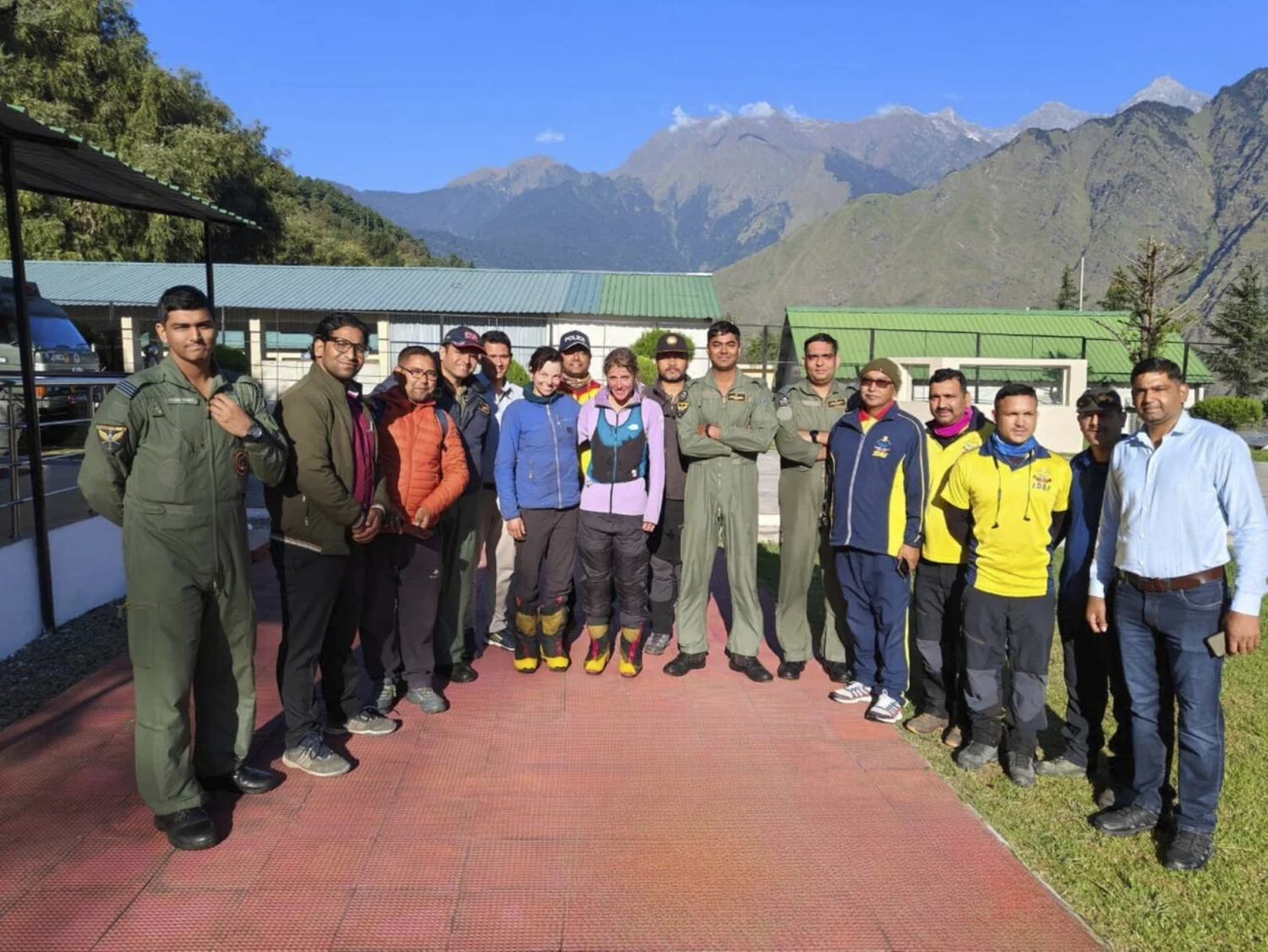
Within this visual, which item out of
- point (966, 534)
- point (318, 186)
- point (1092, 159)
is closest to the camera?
point (966, 534)

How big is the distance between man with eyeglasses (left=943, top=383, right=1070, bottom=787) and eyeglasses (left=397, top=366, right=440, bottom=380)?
252cm

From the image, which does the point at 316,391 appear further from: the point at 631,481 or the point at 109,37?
the point at 109,37

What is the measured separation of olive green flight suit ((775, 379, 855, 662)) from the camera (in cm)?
469

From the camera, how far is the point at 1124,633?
10.6 ft

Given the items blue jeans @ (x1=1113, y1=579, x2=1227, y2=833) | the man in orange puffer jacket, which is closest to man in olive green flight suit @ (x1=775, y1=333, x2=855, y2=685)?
blue jeans @ (x1=1113, y1=579, x2=1227, y2=833)

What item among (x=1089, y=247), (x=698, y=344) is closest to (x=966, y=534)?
(x=698, y=344)

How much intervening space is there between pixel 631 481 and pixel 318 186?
232ft

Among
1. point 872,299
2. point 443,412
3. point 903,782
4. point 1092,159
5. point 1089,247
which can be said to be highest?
point 1092,159

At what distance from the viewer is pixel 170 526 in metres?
2.91

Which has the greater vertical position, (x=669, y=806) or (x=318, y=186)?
(x=318, y=186)

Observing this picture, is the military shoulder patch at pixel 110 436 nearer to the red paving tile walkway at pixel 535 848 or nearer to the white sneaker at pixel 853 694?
the red paving tile walkway at pixel 535 848

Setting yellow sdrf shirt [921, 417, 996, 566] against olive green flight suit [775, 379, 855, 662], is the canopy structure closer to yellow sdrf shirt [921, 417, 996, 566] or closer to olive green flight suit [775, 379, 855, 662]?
olive green flight suit [775, 379, 855, 662]

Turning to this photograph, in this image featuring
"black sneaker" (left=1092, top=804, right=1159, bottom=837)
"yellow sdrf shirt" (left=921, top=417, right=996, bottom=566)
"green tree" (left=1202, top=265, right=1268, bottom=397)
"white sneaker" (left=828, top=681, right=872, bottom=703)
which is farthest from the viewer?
"green tree" (left=1202, top=265, right=1268, bottom=397)

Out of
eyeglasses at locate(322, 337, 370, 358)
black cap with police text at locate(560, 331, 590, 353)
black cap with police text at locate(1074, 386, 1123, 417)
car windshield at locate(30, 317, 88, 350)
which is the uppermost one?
car windshield at locate(30, 317, 88, 350)
